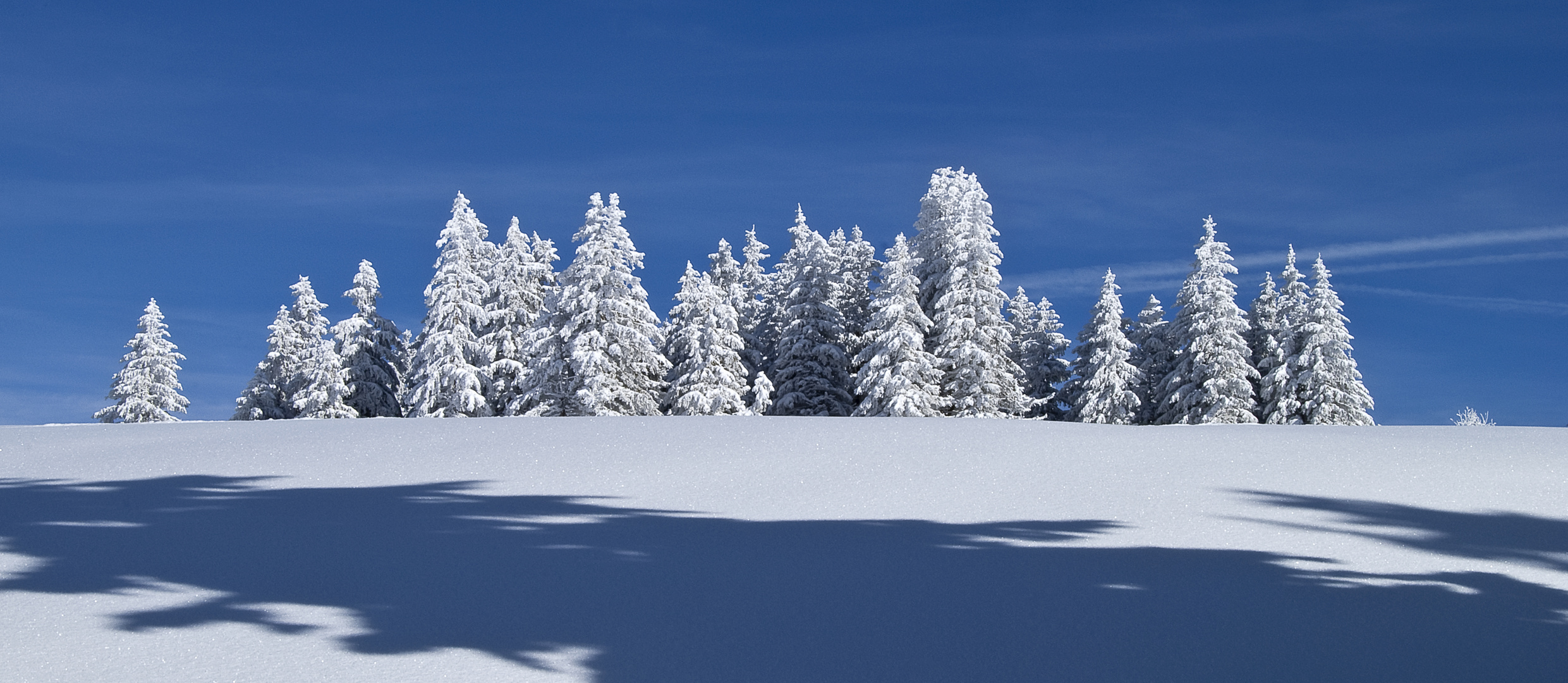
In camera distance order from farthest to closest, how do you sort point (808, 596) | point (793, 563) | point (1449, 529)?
point (1449, 529) → point (793, 563) → point (808, 596)

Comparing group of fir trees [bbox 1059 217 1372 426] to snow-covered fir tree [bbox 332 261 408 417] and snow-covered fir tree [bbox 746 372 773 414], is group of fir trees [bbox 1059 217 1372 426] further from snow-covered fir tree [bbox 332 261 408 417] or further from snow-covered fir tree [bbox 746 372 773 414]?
snow-covered fir tree [bbox 332 261 408 417]

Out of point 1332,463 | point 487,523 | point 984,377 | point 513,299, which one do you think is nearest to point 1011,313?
point 984,377

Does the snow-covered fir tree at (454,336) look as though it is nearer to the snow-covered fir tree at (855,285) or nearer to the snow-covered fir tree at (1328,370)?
the snow-covered fir tree at (855,285)

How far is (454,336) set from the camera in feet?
112

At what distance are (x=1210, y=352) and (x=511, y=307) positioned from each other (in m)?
26.6

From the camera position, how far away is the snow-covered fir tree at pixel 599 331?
105 ft

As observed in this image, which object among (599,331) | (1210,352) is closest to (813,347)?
(599,331)

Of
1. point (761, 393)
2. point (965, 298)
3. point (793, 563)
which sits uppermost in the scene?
point (965, 298)

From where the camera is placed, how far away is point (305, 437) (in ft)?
33.5

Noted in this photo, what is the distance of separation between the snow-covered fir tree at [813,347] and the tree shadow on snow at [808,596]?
28227 millimetres

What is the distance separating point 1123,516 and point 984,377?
2580 centimetres

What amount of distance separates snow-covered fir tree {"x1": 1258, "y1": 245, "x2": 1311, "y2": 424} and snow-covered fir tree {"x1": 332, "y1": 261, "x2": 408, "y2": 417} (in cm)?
3271

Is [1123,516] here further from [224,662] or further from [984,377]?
[984,377]

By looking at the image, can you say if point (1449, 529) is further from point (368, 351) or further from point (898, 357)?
point (368, 351)
